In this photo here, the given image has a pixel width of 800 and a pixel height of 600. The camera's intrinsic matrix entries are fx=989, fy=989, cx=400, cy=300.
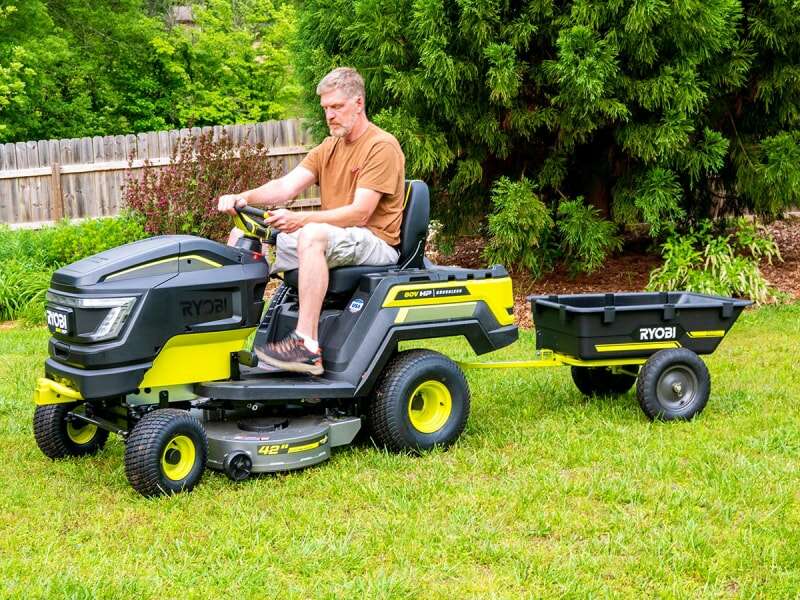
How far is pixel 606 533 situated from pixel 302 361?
1.75m

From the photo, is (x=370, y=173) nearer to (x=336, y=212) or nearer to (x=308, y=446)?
(x=336, y=212)

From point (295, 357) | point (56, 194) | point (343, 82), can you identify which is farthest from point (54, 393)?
point (56, 194)

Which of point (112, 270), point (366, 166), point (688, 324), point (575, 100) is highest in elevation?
point (575, 100)

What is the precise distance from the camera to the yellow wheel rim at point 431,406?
5.16m

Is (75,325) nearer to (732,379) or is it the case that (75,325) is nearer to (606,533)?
(606,533)

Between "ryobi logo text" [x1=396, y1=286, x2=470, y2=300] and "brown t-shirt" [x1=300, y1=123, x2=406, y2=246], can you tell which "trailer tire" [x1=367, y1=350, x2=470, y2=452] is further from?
"brown t-shirt" [x1=300, y1=123, x2=406, y2=246]

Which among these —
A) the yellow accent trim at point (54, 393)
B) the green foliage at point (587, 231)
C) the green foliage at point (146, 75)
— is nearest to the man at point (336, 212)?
the yellow accent trim at point (54, 393)

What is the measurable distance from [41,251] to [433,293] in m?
6.94

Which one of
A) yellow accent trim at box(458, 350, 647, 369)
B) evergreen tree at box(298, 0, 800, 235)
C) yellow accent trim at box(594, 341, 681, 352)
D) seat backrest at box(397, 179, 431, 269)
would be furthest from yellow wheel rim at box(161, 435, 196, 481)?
evergreen tree at box(298, 0, 800, 235)

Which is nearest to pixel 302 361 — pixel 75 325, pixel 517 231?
pixel 75 325

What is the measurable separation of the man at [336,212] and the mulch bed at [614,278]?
11.8 ft

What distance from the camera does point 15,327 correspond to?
30.5ft

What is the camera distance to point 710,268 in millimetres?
9133

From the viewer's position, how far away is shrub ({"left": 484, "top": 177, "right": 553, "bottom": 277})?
8.73 m
